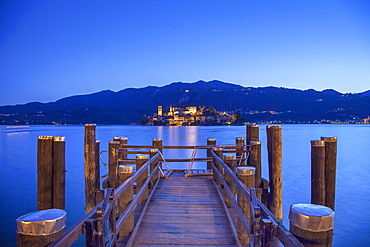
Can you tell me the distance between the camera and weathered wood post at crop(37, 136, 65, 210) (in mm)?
5445

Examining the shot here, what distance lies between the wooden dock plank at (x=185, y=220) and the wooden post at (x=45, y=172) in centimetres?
206

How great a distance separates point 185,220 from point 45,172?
296 centimetres

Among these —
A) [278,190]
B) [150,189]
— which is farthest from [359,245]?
[150,189]

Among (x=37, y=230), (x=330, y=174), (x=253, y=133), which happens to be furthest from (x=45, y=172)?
(x=253, y=133)

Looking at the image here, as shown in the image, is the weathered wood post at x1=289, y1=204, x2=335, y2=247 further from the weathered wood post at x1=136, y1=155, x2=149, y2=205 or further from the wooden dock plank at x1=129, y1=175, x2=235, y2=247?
the weathered wood post at x1=136, y1=155, x2=149, y2=205

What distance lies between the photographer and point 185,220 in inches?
196

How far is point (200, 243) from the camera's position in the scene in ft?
13.3

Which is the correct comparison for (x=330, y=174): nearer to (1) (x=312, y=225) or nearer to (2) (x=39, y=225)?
(1) (x=312, y=225)

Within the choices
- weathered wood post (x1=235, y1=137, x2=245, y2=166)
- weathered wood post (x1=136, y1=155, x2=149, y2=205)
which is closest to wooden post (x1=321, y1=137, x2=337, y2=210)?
weathered wood post (x1=235, y1=137, x2=245, y2=166)

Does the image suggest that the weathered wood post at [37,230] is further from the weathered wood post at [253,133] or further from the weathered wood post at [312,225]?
the weathered wood post at [253,133]

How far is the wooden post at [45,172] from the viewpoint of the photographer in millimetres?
5438

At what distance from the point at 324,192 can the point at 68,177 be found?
63.5 ft

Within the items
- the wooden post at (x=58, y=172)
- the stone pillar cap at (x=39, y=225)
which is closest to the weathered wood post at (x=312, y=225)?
the stone pillar cap at (x=39, y=225)

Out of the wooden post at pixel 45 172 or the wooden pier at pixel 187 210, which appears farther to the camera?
the wooden post at pixel 45 172
